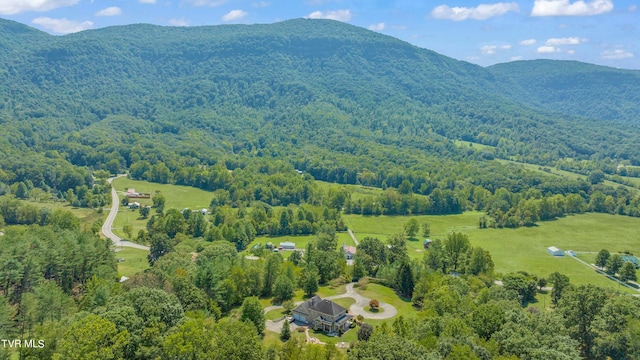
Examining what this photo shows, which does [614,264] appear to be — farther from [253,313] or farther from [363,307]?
[253,313]

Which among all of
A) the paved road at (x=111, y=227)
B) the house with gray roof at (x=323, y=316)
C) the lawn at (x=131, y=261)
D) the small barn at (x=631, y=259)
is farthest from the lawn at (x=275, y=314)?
the small barn at (x=631, y=259)

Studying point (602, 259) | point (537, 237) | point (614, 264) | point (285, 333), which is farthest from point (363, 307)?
point (537, 237)

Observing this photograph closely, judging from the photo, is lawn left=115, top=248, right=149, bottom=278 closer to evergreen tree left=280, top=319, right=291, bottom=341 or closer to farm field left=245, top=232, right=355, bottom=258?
farm field left=245, top=232, right=355, bottom=258

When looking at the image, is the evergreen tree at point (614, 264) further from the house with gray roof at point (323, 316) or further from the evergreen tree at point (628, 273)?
the house with gray roof at point (323, 316)

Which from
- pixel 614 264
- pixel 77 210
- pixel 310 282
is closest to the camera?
pixel 310 282

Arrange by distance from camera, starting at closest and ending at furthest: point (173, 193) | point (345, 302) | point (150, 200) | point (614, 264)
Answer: point (345, 302), point (614, 264), point (150, 200), point (173, 193)

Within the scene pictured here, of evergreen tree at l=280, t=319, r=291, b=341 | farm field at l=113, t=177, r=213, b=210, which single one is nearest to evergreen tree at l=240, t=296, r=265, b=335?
evergreen tree at l=280, t=319, r=291, b=341
